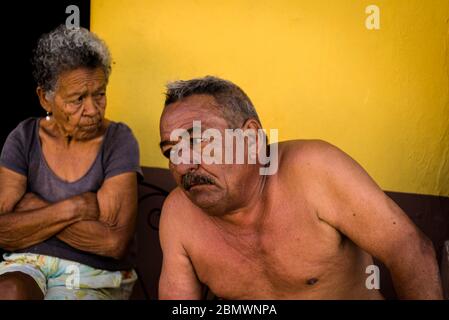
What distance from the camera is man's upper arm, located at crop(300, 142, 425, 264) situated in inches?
112

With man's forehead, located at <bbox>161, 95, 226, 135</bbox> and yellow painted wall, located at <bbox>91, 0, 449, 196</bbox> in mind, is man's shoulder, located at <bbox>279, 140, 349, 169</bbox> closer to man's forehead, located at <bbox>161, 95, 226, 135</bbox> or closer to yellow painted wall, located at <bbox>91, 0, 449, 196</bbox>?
man's forehead, located at <bbox>161, 95, 226, 135</bbox>

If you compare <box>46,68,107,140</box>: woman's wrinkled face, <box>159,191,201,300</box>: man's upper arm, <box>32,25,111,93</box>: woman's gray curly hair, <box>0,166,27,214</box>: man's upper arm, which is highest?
<box>32,25,111,93</box>: woman's gray curly hair

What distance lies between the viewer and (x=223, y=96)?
10.1 ft

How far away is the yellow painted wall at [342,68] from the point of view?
4.27 meters

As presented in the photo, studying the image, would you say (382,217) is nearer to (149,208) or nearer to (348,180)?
(348,180)

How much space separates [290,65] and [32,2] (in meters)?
1.56

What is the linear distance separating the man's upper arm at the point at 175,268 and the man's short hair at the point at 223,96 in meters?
0.51

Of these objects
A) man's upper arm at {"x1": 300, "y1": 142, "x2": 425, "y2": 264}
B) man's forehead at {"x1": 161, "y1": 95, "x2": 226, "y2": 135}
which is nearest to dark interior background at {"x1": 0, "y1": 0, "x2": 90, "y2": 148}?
man's forehead at {"x1": 161, "y1": 95, "x2": 226, "y2": 135}

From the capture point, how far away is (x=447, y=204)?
4348 mm

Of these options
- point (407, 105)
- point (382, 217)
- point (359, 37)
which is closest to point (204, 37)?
point (359, 37)

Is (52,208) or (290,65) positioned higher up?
(290,65)

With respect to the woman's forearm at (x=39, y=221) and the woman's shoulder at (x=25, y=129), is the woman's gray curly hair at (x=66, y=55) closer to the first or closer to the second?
the woman's shoulder at (x=25, y=129)

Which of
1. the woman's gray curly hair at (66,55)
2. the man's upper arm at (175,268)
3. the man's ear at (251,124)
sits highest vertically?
the woman's gray curly hair at (66,55)

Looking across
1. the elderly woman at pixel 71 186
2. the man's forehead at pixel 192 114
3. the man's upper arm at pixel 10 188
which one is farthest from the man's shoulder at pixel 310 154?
the man's upper arm at pixel 10 188
